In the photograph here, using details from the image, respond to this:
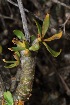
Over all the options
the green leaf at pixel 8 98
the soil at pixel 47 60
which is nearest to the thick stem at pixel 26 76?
the green leaf at pixel 8 98

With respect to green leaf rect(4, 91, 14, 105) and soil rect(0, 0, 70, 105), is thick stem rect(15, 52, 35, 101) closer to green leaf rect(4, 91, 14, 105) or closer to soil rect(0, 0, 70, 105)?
green leaf rect(4, 91, 14, 105)

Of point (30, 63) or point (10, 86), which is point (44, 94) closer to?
point (10, 86)

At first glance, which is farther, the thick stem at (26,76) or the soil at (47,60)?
the soil at (47,60)

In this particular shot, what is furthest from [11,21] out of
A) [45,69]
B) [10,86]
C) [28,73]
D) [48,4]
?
[28,73]

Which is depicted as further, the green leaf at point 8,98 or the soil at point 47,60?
the soil at point 47,60

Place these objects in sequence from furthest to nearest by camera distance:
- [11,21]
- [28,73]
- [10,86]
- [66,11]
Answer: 1. [11,21]
2. [66,11]
3. [10,86]
4. [28,73]

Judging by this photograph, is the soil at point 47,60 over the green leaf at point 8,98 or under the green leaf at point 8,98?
Answer: over

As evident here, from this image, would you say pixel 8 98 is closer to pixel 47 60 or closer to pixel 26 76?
pixel 26 76

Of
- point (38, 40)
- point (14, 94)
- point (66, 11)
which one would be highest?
point (66, 11)

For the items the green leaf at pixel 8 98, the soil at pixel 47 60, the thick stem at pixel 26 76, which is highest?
the soil at pixel 47 60

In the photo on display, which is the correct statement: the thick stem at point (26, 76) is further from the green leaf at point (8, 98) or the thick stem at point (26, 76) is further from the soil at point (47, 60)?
the soil at point (47, 60)

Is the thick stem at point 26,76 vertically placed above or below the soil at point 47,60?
below
